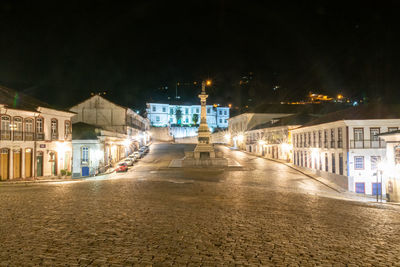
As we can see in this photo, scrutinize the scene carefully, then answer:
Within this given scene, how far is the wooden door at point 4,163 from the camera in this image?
77.0 feet

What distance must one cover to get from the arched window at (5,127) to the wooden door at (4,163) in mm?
1016

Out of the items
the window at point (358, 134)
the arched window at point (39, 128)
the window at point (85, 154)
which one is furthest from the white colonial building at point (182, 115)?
the window at point (358, 134)

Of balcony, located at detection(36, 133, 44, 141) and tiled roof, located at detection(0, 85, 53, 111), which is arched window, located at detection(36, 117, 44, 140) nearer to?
balcony, located at detection(36, 133, 44, 141)

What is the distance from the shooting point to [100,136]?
109 ft

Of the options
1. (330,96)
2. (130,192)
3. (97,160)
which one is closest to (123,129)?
(97,160)

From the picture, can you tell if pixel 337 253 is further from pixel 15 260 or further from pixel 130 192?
pixel 130 192

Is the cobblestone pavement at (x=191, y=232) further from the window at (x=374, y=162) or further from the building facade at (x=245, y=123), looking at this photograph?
the building facade at (x=245, y=123)

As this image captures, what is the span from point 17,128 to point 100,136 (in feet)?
30.5

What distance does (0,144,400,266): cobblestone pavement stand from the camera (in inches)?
272

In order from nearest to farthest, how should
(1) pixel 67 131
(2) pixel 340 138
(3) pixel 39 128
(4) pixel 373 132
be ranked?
(3) pixel 39 128, (4) pixel 373 132, (2) pixel 340 138, (1) pixel 67 131

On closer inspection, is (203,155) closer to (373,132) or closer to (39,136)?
(39,136)

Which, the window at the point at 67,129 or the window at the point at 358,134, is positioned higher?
the window at the point at 67,129

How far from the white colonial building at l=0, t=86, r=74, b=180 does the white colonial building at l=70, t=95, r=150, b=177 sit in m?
1.89

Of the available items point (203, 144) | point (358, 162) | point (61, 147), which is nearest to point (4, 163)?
point (61, 147)
